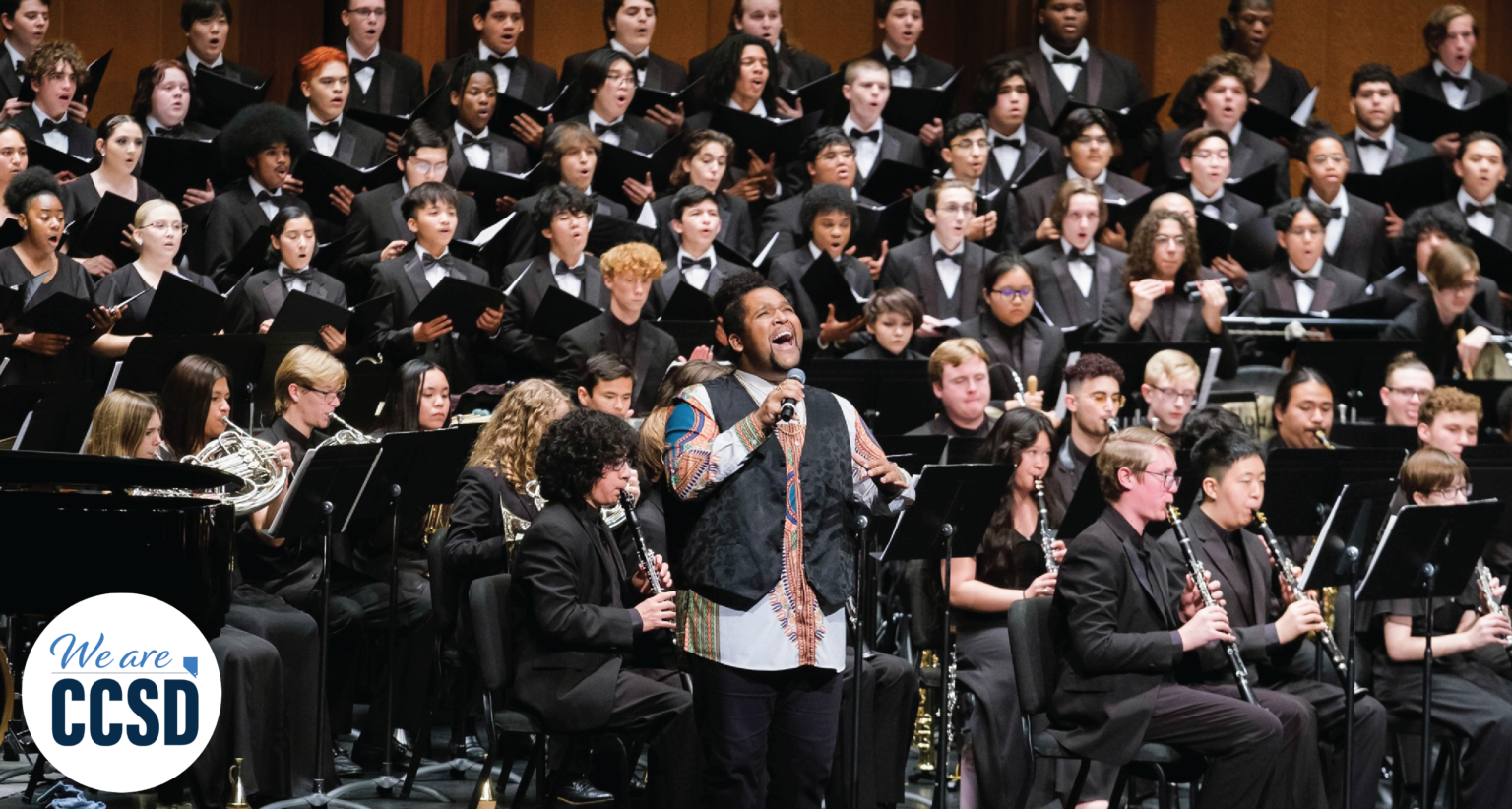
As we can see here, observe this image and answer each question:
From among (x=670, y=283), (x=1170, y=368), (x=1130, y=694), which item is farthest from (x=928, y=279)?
(x=1130, y=694)

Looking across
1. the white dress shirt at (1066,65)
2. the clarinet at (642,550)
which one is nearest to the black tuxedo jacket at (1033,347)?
the clarinet at (642,550)

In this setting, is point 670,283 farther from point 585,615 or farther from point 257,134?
point 585,615

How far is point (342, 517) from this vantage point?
5145 millimetres

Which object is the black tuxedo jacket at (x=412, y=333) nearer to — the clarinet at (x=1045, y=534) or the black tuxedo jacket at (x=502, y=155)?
the black tuxedo jacket at (x=502, y=155)

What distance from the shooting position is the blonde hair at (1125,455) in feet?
15.5

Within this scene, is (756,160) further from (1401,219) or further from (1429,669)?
(1429,669)

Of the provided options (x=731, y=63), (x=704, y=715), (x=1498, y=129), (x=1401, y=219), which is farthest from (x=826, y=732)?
(x=1498, y=129)

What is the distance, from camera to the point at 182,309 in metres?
6.40

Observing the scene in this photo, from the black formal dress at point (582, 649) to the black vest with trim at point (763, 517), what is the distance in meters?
0.72

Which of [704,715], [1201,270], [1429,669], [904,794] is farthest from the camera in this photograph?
[1201,270]

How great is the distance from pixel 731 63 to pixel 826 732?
515cm

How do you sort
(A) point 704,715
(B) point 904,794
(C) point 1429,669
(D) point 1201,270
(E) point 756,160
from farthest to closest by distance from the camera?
(E) point 756,160
(D) point 1201,270
(B) point 904,794
(C) point 1429,669
(A) point 704,715

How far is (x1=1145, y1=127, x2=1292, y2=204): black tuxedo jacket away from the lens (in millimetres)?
8664

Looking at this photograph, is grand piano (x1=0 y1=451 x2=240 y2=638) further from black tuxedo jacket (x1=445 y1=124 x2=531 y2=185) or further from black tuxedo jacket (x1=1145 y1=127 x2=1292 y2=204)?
black tuxedo jacket (x1=1145 y1=127 x2=1292 y2=204)
